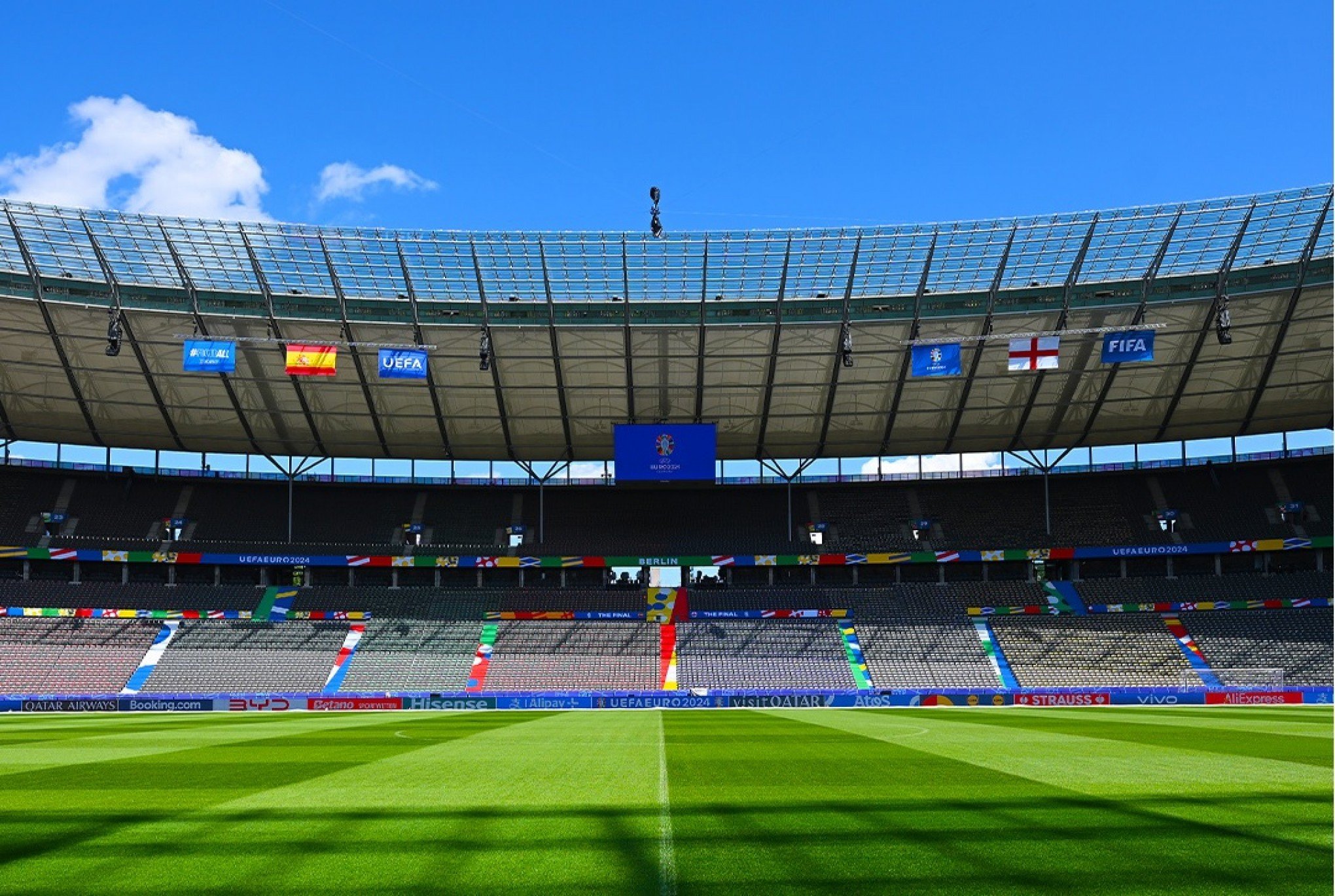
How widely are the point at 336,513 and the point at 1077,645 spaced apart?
4127 centimetres

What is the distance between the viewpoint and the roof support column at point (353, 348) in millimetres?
44156

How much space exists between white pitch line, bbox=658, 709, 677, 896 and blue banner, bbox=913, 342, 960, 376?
30.4 metres

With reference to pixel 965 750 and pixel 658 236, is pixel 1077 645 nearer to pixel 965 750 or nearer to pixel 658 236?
pixel 658 236

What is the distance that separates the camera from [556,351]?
163 feet

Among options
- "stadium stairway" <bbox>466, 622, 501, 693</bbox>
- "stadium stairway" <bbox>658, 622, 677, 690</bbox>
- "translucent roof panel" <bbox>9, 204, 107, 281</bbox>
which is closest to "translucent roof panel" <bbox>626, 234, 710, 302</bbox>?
"stadium stairway" <bbox>658, 622, 677, 690</bbox>

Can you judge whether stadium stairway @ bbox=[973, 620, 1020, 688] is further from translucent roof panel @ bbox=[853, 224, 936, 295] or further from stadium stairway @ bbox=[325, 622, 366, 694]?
stadium stairway @ bbox=[325, 622, 366, 694]

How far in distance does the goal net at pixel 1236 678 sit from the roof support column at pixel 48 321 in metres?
52.7

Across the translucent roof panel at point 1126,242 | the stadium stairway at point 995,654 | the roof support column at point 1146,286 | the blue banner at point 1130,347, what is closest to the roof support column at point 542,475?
the stadium stairway at point 995,654

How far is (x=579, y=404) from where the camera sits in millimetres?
54875

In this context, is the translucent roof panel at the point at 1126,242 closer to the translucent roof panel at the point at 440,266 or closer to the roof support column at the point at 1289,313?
the roof support column at the point at 1289,313

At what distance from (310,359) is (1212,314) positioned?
38.0 m

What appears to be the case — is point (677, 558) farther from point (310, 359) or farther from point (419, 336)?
point (310, 359)

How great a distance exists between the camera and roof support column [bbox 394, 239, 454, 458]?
44.4 meters

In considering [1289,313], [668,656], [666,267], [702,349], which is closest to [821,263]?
[666,267]
